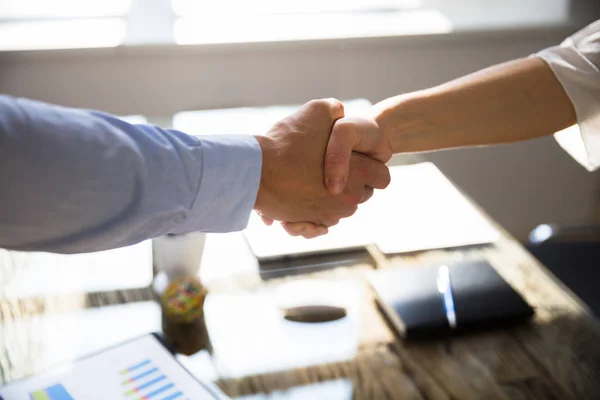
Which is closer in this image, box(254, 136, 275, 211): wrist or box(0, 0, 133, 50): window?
box(254, 136, 275, 211): wrist

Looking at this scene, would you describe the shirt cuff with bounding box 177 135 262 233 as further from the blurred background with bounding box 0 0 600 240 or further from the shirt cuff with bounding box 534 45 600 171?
the blurred background with bounding box 0 0 600 240

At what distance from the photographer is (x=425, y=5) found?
2.70m

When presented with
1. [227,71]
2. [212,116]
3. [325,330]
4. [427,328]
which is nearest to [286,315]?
[325,330]

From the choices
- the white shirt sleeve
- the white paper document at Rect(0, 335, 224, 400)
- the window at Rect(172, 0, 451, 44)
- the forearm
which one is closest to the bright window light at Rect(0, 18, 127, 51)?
the window at Rect(172, 0, 451, 44)

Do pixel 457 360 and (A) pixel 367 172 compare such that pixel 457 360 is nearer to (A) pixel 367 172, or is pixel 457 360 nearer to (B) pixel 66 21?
Answer: (A) pixel 367 172

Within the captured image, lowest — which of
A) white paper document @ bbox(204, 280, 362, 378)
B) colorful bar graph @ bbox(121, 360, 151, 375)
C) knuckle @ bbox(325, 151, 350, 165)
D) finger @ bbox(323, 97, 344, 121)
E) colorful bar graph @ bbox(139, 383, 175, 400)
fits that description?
white paper document @ bbox(204, 280, 362, 378)

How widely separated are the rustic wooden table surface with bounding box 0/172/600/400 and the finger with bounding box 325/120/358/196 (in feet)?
1.00

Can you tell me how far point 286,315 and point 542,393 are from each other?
0.40 m

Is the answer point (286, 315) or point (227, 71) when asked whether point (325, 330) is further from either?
point (227, 71)

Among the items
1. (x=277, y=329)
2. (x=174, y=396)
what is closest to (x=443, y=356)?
(x=277, y=329)

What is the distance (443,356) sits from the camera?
1.04m

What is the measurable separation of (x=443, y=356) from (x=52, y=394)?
21.5 inches

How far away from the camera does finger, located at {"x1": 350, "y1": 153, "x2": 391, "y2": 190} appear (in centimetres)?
150

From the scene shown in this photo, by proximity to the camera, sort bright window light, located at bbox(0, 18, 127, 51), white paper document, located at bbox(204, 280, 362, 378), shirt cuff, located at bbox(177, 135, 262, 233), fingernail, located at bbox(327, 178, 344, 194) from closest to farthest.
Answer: white paper document, located at bbox(204, 280, 362, 378)
shirt cuff, located at bbox(177, 135, 262, 233)
fingernail, located at bbox(327, 178, 344, 194)
bright window light, located at bbox(0, 18, 127, 51)
